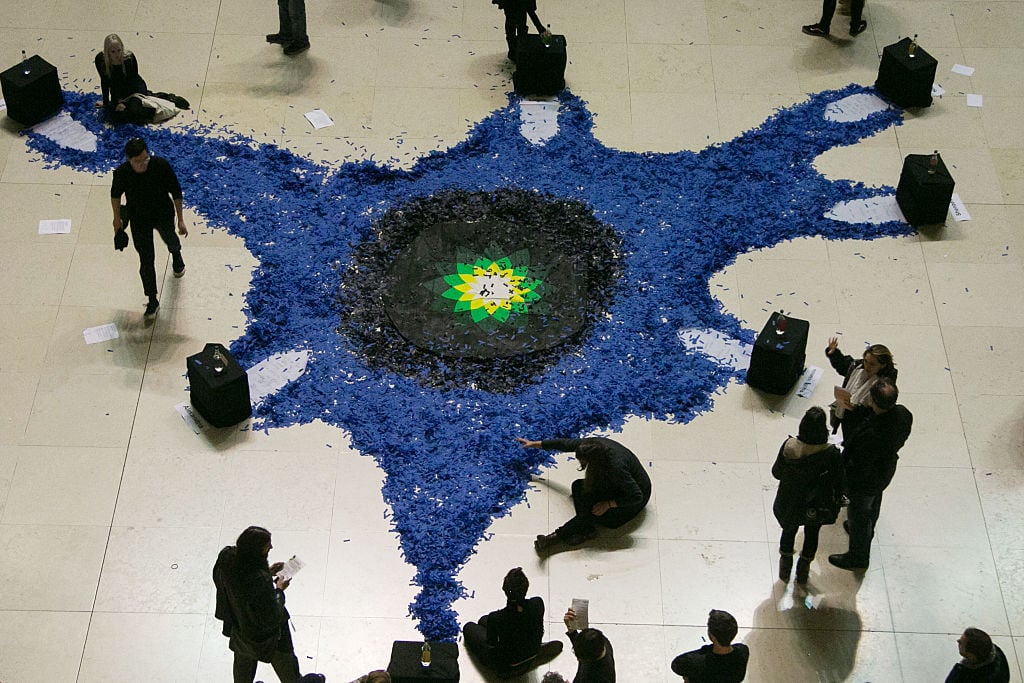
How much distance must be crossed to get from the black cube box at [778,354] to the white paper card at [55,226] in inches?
184

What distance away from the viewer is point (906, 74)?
967cm

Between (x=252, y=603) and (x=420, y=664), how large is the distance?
972 mm

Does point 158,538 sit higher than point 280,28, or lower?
lower

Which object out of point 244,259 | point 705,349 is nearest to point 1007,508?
point 705,349

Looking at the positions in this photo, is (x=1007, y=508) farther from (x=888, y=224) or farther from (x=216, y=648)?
(x=216, y=648)

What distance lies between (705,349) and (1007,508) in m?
1.98

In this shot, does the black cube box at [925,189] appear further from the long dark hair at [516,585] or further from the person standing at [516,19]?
the long dark hair at [516,585]

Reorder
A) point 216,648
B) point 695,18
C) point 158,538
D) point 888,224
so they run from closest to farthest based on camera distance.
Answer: point 216,648
point 158,538
point 888,224
point 695,18

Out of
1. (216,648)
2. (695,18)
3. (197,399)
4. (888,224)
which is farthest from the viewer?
(695,18)

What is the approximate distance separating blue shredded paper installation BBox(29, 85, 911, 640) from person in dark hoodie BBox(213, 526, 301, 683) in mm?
984

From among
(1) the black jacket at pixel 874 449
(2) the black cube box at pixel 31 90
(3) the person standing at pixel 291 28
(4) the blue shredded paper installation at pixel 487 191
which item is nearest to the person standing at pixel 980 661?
(1) the black jacket at pixel 874 449

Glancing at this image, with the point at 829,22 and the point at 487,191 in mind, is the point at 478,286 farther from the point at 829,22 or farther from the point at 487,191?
the point at 829,22

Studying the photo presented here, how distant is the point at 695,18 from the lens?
35.3 feet

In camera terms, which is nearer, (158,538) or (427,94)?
(158,538)
